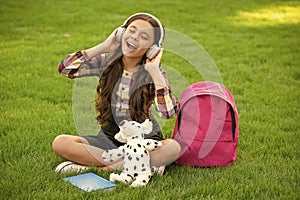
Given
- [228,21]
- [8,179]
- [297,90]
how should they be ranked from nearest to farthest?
[8,179] < [297,90] < [228,21]

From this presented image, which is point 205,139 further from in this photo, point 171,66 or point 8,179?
point 171,66

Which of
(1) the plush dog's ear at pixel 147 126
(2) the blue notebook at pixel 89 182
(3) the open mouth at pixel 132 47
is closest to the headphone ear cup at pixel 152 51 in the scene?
(3) the open mouth at pixel 132 47

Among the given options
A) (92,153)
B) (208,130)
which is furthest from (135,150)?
(208,130)

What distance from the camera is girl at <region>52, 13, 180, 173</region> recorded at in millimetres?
3025

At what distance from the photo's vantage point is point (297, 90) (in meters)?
4.75

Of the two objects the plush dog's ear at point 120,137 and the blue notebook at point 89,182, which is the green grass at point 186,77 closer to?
the blue notebook at point 89,182

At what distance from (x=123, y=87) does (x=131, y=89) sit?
6 cm

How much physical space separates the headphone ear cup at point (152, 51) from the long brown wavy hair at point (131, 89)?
46mm

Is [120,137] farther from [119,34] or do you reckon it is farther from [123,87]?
[119,34]

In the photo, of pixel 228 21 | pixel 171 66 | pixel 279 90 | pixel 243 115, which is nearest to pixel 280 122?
pixel 243 115

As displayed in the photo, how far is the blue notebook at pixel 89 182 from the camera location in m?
2.73

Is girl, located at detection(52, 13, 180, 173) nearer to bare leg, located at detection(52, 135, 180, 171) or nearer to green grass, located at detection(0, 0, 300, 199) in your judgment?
bare leg, located at detection(52, 135, 180, 171)

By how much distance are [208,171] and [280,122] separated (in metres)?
1.15

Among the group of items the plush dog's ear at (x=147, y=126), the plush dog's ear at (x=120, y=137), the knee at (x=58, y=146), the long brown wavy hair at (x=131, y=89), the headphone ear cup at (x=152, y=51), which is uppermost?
the headphone ear cup at (x=152, y=51)
